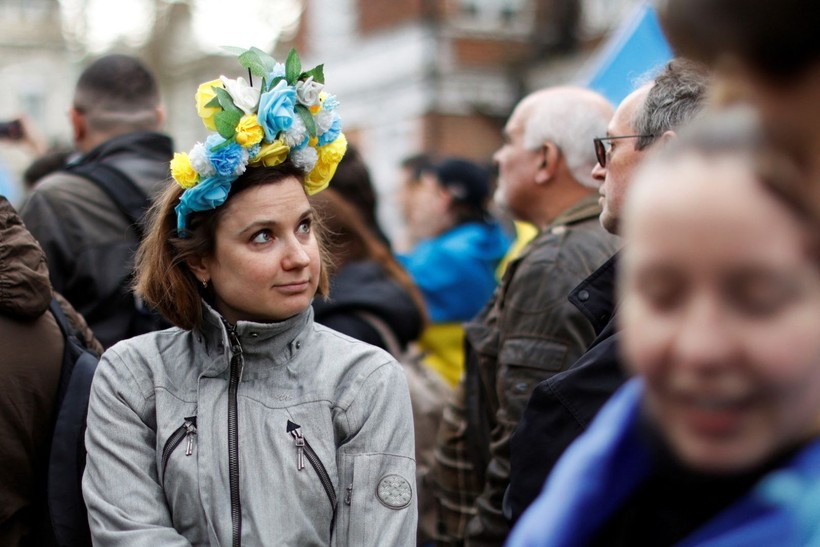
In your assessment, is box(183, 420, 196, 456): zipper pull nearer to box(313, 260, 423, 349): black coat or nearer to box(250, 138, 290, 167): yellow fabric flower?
box(250, 138, 290, 167): yellow fabric flower

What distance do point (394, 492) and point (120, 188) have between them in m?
2.23

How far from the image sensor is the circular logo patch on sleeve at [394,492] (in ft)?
8.59

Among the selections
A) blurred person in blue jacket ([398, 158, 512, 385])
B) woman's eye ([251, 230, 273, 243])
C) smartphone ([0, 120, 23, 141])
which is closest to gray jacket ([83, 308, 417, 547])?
woman's eye ([251, 230, 273, 243])

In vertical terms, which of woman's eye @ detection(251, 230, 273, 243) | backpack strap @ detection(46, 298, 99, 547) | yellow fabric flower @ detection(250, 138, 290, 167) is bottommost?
backpack strap @ detection(46, 298, 99, 547)

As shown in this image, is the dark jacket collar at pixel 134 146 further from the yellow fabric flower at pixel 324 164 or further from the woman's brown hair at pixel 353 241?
the yellow fabric flower at pixel 324 164

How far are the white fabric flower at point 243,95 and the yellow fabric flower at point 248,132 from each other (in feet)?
0.16

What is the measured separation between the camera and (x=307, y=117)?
2.90m

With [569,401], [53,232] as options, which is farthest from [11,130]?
[569,401]

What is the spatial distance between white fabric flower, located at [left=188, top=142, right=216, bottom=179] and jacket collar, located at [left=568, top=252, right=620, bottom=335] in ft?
3.59

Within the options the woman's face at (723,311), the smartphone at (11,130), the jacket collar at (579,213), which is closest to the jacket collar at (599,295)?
the jacket collar at (579,213)

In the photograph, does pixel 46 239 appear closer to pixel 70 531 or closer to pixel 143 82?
pixel 143 82

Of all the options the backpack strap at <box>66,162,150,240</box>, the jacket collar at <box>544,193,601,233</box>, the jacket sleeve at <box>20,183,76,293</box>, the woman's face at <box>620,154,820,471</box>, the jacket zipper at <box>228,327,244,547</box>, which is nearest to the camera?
the woman's face at <box>620,154,820,471</box>

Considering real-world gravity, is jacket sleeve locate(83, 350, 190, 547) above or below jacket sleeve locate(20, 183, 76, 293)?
below

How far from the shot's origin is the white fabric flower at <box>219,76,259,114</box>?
2.85 meters
